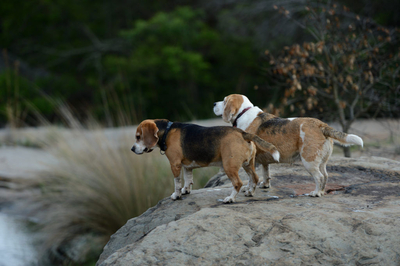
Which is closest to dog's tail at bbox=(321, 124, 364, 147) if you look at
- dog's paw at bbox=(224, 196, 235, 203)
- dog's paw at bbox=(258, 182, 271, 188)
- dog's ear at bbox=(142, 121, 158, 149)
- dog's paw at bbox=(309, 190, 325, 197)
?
dog's paw at bbox=(309, 190, 325, 197)

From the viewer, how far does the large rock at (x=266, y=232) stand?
2469mm

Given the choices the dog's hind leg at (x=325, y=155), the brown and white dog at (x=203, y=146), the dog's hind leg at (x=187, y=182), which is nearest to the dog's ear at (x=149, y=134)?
the brown and white dog at (x=203, y=146)

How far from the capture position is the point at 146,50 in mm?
15016

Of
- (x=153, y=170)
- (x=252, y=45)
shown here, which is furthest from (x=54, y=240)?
(x=252, y=45)

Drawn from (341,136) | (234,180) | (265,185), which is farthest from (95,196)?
(341,136)

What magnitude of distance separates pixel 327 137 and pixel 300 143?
212mm

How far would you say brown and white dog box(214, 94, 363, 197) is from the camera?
3154mm

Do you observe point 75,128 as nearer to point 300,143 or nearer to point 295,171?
point 295,171

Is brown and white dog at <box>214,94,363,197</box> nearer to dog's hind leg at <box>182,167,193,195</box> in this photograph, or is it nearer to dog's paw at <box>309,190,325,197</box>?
dog's paw at <box>309,190,325,197</box>

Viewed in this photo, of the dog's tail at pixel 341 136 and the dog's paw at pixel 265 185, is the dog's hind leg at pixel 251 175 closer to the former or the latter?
the dog's paw at pixel 265 185

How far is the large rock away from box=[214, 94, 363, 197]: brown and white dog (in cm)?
27

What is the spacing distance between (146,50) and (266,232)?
13111 millimetres

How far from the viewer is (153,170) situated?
5195 mm

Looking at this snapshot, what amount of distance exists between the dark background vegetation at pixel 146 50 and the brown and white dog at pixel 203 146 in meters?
7.81
